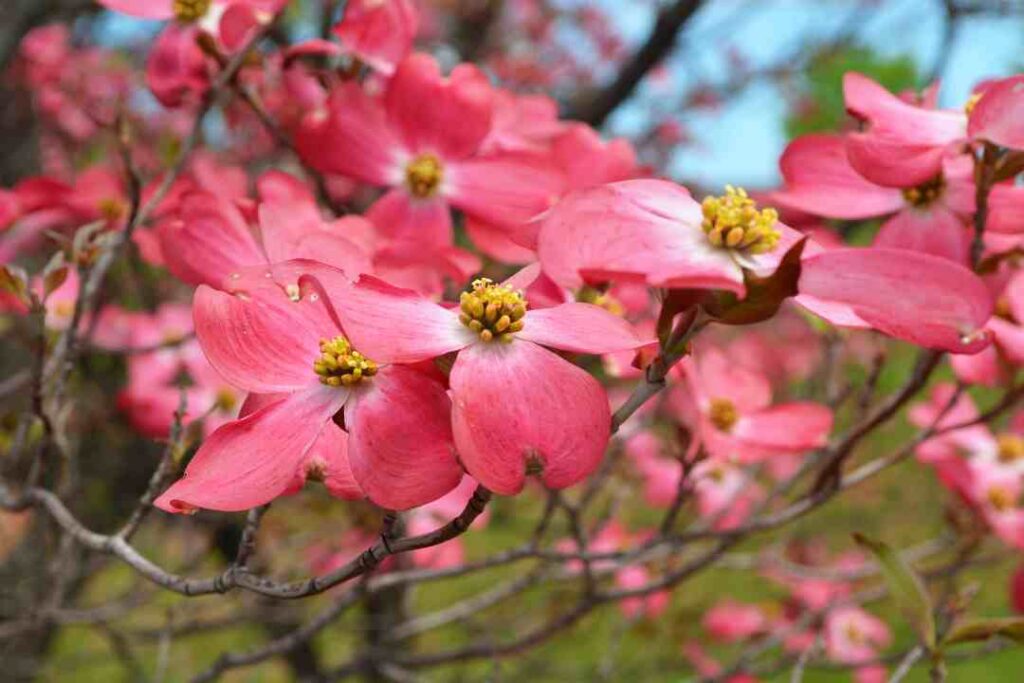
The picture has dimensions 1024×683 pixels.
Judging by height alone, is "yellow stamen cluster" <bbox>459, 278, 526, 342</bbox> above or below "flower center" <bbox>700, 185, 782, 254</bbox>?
below

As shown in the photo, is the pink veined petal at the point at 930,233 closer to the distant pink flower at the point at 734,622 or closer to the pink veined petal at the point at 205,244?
the pink veined petal at the point at 205,244

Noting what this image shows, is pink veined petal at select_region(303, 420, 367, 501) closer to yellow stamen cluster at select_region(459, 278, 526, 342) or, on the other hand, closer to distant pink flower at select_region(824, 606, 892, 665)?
yellow stamen cluster at select_region(459, 278, 526, 342)

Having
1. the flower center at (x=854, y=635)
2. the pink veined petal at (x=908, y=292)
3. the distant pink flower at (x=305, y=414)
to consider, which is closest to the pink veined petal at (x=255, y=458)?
the distant pink flower at (x=305, y=414)

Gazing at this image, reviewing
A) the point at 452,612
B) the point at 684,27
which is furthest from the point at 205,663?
the point at 684,27

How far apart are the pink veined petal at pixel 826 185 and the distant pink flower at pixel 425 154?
0.19m

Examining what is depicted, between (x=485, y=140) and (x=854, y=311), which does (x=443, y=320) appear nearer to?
(x=854, y=311)

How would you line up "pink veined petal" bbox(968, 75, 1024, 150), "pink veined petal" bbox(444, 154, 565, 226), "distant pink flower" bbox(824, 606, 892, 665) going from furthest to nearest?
"distant pink flower" bbox(824, 606, 892, 665) < "pink veined petal" bbox(444, 154, 565, 226) < "pink veined petal" bbox(968, 75, 1024, 150)

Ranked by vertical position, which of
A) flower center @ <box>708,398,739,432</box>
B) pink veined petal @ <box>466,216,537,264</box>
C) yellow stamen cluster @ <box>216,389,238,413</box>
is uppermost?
pink veined petal @ <box>466,216,537,264</box>

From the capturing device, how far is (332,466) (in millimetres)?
459

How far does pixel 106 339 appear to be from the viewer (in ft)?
4.14

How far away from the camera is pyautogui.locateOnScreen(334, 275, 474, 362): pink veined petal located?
16.2 inches

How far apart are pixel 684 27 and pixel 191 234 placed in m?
0.89

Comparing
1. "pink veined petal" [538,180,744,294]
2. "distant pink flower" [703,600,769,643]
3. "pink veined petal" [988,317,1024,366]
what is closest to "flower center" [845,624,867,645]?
"distant pink flower" [703,600,769,643]

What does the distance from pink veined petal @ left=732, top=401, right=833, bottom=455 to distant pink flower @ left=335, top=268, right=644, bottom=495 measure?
312mm
